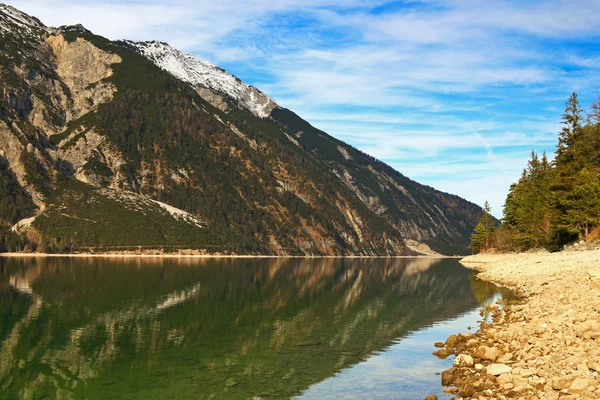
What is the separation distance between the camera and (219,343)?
4384 cm

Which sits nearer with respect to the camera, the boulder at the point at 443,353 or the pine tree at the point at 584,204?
the boulder at the point at 443,353

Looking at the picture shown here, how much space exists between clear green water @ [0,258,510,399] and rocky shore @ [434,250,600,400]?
278 cm

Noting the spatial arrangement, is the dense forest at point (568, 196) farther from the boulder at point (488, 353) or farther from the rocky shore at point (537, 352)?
the boulder at point (488, 353)

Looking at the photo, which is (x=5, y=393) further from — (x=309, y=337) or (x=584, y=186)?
(x=584, y=186)

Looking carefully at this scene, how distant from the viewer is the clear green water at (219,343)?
3086cm

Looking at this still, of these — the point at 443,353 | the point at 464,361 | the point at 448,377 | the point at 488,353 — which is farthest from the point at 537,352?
the point at 443,353

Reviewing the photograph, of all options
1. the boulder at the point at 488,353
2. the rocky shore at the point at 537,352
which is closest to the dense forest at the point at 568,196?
the rocky shore at the point at 537,352

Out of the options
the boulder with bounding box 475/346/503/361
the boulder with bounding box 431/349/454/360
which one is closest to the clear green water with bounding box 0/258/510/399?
the boulder with bounding box 431/349/454/360

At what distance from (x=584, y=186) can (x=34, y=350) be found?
283 feet

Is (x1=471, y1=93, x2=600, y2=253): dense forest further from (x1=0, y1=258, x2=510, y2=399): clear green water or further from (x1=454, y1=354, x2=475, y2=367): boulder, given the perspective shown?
(x1=454, y1=354, x2=475, y2=367): boulder

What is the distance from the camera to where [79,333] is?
46.4m

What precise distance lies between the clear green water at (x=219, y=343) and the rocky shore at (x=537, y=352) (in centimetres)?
278

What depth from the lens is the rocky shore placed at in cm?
2208

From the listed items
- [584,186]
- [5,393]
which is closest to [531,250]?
[584,186]
